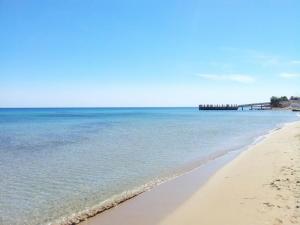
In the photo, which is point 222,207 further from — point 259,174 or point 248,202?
point 259,174

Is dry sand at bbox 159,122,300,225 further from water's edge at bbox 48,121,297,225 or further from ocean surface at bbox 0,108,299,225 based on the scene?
ocean surface at bbox 0,108,299,225

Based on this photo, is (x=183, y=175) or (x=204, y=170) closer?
(x=183, y=175)

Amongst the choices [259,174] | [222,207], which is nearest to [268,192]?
[222,207]

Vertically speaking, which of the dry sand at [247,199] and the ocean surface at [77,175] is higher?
the dry sand at [247,199]

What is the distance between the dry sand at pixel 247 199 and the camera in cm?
726

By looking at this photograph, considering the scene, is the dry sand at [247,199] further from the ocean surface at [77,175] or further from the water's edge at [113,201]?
the ocean surface at [77,175]

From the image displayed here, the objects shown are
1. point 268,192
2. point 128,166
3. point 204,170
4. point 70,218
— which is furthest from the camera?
point 128,166

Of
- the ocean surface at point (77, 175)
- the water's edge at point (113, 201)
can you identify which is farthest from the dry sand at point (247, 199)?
the ocean surface at point (77, 175)

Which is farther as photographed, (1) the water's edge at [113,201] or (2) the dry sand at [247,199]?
(1) the water's edge at [113,201]

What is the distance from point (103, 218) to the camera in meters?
8.09

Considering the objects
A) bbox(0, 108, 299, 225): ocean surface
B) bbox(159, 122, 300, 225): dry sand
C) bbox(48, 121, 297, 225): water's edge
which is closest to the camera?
bbox(159, 122, 300, 225): dry sand

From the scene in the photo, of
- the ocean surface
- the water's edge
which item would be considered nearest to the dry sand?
the water's edge

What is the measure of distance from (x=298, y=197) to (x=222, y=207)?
183 centimetres

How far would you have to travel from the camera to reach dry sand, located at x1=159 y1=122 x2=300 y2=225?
726 cm
